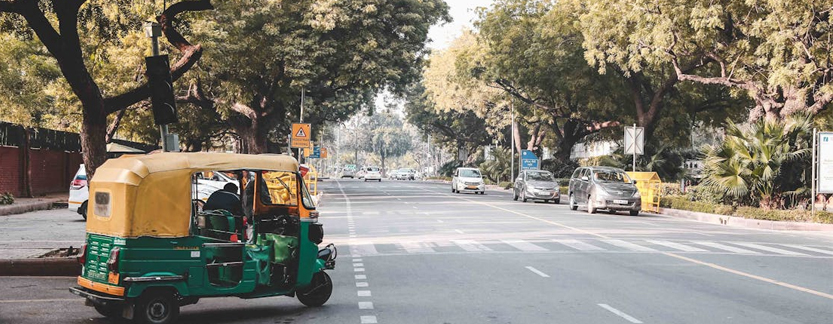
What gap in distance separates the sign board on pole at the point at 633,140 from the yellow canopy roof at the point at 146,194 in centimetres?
2853

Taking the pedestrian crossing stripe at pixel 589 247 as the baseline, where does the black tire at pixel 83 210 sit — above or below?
above

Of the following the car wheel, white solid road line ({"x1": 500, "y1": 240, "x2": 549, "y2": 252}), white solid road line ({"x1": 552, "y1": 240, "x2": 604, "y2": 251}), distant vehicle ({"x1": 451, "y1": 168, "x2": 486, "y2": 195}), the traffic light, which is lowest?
white solid road line ({"x1": 500, "y1": 240, "x2": 549, "y2": 252})

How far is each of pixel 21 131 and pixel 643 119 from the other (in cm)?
2776

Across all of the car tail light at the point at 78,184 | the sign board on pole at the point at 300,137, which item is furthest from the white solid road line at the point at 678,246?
the sign board on pole at the point at 300,137

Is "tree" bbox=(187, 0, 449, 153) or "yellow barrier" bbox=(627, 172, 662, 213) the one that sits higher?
"tree" bbox=(187, 0, 449, 153)

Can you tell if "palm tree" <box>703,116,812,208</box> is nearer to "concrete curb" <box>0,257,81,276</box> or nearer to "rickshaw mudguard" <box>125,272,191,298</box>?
"concrete curb" <box>0,257,81,276</box>

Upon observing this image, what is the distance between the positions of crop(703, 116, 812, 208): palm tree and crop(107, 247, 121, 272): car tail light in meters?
23.9

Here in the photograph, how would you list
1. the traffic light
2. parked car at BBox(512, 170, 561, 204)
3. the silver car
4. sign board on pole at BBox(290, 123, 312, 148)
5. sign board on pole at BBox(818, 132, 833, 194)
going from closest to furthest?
the traffic light < sign board on pole at BBox(818, 132, 833, 194) < the silver car < sign board on pole at BBox(290, 123, 312, 148) < parked car at BBox(512, 170, 561, 204)

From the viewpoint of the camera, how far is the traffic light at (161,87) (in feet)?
46.4

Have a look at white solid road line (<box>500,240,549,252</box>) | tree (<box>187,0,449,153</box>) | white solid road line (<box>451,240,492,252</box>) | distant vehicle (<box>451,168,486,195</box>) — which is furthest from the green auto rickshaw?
distant vehicle (<box>451,168,486,195</box>)

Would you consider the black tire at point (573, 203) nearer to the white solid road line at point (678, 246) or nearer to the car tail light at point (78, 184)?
the white solid road line at point (678, 246)

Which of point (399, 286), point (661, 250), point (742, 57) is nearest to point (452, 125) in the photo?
point (742, 57)

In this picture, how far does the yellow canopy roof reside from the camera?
29.9 ft

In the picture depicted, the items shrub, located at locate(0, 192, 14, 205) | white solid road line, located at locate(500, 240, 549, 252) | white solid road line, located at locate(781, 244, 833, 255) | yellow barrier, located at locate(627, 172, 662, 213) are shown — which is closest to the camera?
white solid road line, located at locate(500, 240, 549, 252)
